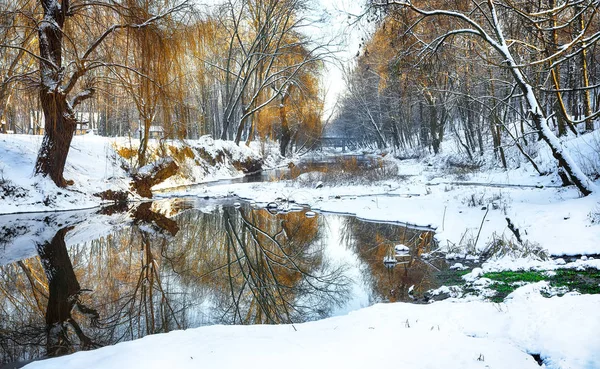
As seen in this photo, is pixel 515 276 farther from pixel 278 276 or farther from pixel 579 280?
pixel 278 276

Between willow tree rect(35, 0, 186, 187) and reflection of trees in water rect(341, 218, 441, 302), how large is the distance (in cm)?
729

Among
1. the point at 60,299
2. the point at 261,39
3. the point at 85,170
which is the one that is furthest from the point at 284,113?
the point at 60,299

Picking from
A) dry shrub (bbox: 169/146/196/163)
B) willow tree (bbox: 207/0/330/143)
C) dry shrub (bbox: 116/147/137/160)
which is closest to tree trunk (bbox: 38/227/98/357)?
dry shrub (bbox: 116/147/137/160)

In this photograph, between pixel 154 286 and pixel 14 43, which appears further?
pixel 14 43

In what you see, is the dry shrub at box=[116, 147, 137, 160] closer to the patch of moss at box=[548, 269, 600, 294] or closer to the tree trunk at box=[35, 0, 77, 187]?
the tree trunk at box=[35, 0, 77, 187]

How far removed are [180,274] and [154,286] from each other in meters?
0.55

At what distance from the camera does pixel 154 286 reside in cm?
501

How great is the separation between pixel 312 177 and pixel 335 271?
37.4ft

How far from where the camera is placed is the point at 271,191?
13.8 metres

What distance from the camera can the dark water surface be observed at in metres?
3.93

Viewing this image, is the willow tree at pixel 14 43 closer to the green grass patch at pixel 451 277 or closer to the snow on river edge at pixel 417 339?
the snow on river edge at pixel 417 339

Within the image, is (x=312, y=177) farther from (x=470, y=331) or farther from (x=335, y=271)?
(x=470, y=331)

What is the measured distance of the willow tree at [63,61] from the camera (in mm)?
9211

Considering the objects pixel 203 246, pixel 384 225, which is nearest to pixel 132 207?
pixel 203 246
